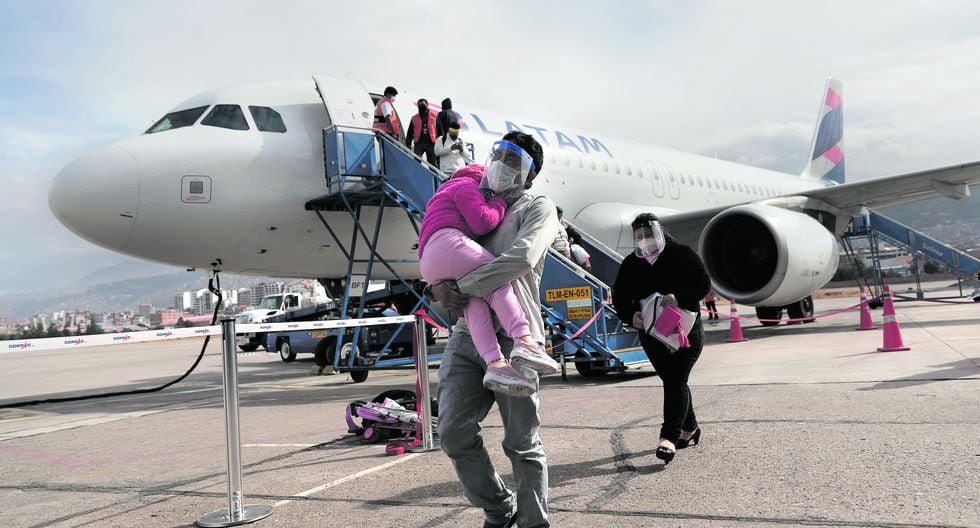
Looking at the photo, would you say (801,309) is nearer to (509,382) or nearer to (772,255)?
(772,255)

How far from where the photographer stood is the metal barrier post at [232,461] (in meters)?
3.35

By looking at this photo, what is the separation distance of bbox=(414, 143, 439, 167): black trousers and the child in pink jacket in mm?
6539

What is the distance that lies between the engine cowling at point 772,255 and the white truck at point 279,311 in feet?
22.3

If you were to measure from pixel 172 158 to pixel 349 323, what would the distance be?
12.3 feet

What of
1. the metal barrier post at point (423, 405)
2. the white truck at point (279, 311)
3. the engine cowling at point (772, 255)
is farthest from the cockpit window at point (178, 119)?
the engine cowling at point (772, 255)

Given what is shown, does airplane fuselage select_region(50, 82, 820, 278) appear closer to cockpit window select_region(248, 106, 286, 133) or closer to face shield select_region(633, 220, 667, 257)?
cockpit window select_region(248, 106, 286, 133)

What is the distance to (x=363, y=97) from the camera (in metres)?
9.23

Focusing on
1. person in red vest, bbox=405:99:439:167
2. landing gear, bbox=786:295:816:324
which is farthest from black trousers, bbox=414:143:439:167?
landing gear, bbox=786:295:816:324

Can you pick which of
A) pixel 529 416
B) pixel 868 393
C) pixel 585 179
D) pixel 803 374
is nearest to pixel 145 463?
pixel 529 416

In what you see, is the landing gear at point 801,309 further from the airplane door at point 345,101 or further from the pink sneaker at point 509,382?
the pink sneaker at point 509,382

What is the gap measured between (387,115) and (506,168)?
6604mm

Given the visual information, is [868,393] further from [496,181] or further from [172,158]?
[172,158]

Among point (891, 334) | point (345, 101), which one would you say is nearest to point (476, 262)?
point (345, 101)

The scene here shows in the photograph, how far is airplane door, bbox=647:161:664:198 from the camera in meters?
13.9
